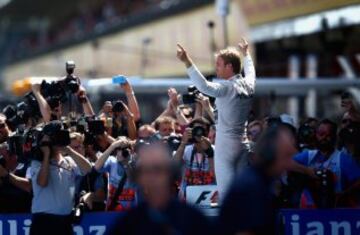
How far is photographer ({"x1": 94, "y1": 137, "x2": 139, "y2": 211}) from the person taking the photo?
Result: 1041cm

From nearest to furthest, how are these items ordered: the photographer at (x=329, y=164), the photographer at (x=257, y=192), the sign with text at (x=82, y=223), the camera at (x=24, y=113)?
the photographer at (x=257, y=192)
the sign with text at (x=82, y=223)
the photographer at (x=329, y=164)
the camera at (x=24, y=113)

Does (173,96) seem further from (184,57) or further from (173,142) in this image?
(184,57)

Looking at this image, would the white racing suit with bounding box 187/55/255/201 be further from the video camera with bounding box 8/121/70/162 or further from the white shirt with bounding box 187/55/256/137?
the video camera with bounding box 8/121/70/162

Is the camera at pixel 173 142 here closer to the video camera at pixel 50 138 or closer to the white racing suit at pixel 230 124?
the white racing suit at pixel 230 124

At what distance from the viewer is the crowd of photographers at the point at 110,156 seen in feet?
30.3

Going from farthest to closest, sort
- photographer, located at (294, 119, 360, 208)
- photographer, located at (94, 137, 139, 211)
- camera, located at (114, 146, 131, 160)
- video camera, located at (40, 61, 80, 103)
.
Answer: video camera, located at (40, 61, 80, 103), photographer, located at (294, 119, 360, 208), photographer, located at (94, 137, 139, 211), camera, located at (114, 146, 131, 160)

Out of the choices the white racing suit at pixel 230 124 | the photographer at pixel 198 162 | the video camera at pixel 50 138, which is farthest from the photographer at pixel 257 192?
the photographer at pixel 198 162

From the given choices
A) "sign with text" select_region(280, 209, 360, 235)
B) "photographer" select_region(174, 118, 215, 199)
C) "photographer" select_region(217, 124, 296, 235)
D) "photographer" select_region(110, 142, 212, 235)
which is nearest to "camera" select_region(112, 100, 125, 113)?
"photographer" select_region(174, 118, 215, 199)

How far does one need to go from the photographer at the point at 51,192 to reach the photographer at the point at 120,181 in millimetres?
1033

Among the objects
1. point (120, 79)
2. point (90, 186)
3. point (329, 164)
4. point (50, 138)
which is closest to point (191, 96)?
point (120, 79)

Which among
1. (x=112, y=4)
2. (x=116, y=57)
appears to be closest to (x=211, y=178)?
(x=116, y=57)

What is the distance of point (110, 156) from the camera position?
415 inches

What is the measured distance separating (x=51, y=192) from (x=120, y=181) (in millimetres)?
1345

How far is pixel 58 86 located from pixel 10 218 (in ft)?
5.06
